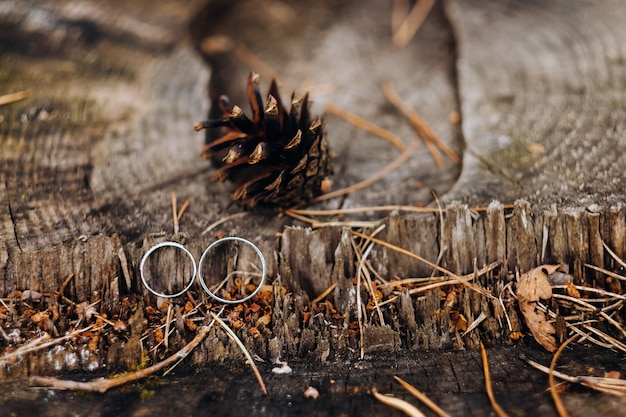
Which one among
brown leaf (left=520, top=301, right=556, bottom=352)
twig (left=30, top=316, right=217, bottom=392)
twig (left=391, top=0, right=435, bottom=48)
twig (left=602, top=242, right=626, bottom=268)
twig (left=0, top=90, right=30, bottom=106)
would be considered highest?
twig (left=391, top=0, right=435, bottom=48)

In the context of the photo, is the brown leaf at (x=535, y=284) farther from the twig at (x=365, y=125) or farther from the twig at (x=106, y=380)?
the twig at (x=106, y=380)

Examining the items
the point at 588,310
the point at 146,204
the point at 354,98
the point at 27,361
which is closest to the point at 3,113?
the point at 146,204

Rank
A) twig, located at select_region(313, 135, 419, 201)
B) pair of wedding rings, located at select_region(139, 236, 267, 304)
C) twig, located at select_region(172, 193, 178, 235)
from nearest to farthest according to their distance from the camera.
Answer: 1. pair of wedding rings, located at select_region(139, 236, 267, 304)
2. twig, located at select_region(172, 193, 178, 235)
3. twig, located at select_region(313, 135, 419, 201)

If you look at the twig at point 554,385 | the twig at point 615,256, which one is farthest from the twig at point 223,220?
the twig at point 615,256

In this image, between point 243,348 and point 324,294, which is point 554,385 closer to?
point 324,294

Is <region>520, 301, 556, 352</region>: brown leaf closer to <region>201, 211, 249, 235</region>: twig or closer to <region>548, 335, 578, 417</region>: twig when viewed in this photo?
<region>548, 335, 578, 417</region>: twig

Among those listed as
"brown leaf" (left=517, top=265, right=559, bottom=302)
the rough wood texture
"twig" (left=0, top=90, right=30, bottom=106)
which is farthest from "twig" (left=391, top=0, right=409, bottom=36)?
"twig" (left=0, top=90, right=30, bottom=106)
